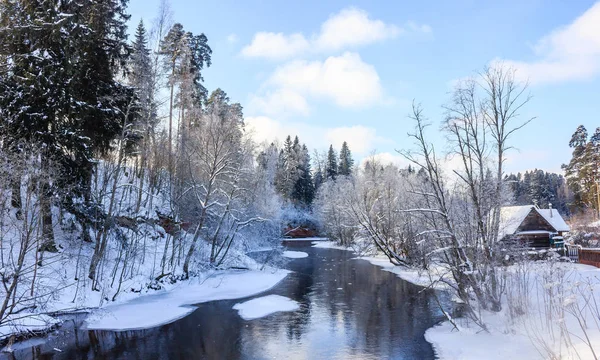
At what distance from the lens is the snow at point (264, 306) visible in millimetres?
16797

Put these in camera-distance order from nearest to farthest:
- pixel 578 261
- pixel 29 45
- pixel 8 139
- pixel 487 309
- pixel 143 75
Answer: pixel 487 309 < pixel 8 139 < pixel 29 45 < pixel 578 261 < pixel 143 75

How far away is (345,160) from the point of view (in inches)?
3285

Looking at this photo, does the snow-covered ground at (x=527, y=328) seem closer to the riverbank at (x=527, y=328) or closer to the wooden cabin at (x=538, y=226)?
the riverbank at (x=527, y=328)

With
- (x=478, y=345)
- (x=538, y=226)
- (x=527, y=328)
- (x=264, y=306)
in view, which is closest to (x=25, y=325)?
(x=264, y=306)

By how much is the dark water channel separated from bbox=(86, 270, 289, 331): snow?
2.25 ft

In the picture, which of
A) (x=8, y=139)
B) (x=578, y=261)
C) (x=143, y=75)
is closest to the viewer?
(x=8, y=139)

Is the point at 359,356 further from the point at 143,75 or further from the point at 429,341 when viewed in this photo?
the point at 143,75

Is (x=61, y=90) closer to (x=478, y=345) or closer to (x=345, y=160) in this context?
(x=478, y=345)

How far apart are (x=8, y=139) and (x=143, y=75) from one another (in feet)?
35.5

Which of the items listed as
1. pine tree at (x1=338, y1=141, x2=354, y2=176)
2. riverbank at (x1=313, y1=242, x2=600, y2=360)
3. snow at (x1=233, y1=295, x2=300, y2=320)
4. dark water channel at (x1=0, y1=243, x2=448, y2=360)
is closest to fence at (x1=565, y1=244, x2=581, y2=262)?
dark water channel at (x1=0, y1=243, x2=448, y2=360)

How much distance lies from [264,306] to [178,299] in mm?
4821

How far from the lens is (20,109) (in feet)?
50.0

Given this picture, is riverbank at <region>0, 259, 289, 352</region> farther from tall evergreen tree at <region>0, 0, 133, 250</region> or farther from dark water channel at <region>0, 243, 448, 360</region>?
tall evergreen tree at <region>0, 0, 133, 250</region>

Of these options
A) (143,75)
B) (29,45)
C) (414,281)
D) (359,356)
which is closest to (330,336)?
(359,356)
